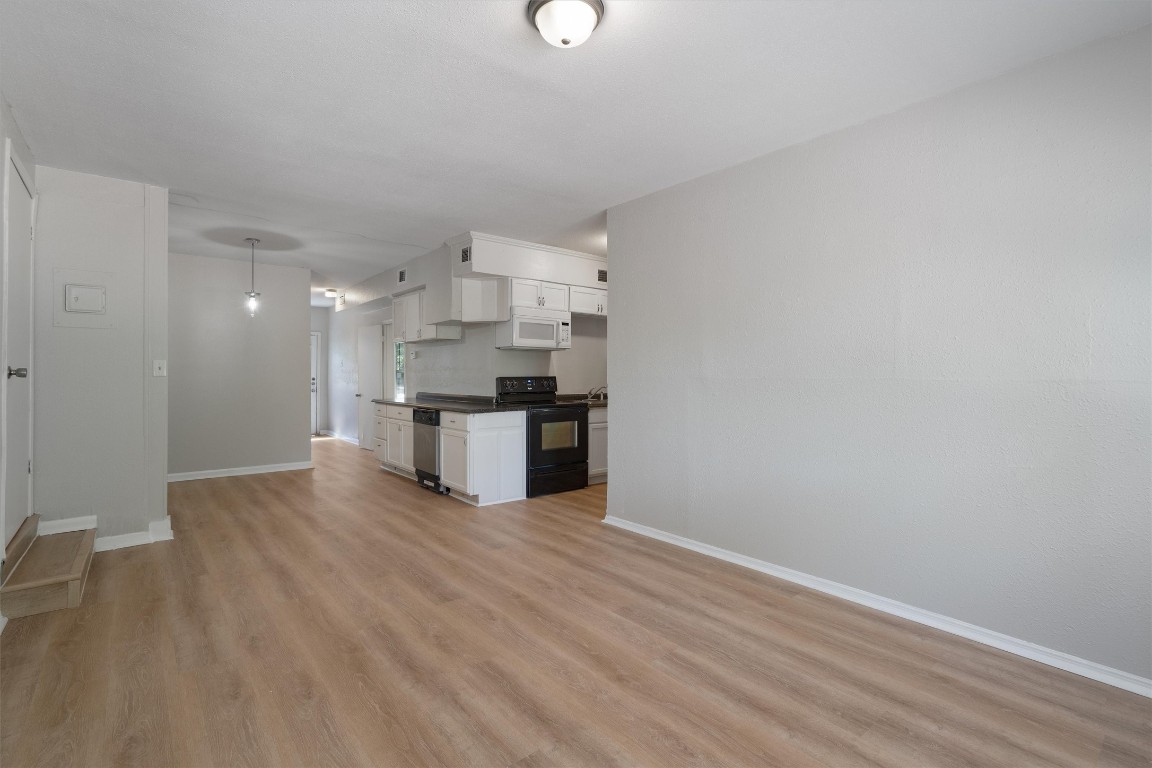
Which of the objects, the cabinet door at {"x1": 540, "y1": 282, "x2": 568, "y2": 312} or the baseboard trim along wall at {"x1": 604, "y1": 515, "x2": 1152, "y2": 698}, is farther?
the cabinet door at {"x1": 540, "y1": 282, "x2": 568, "y2": 312}

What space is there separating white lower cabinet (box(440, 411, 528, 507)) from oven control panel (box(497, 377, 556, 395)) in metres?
0.41

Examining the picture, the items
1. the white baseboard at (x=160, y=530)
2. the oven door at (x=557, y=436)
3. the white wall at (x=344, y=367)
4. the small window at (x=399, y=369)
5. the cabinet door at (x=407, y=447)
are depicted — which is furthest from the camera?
the white wall at (x=344, y=367)

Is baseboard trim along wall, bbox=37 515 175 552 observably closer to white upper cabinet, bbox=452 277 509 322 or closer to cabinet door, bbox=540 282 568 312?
white upper cabinet, bbox=452 277 509 322

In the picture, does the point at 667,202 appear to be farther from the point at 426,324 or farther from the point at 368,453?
the point at 368,453

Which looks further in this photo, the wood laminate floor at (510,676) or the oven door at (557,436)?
the oven door at (557,436)

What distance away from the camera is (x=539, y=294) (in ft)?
17.6

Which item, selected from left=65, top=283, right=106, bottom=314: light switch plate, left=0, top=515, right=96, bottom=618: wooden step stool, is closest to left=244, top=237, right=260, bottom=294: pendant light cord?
left=65, top=283, right=106, bottom=314: light switch plate

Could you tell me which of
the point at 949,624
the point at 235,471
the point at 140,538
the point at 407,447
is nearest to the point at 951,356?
the point at 949,624

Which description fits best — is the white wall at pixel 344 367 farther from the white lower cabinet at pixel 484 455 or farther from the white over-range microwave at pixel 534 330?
the white lower cabinet at pixel 484 455

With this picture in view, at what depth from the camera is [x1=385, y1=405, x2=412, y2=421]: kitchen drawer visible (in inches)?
227

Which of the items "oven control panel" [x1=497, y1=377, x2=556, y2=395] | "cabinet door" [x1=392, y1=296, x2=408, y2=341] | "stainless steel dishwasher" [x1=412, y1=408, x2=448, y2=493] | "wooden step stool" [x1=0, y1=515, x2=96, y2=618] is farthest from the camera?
"cabinet door" [x1=392, y1=296, x2=408, y2=341]

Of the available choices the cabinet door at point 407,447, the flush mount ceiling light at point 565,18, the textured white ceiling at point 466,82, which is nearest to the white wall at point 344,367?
the cabinet door at point 407,447

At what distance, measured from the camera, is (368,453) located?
25.8ft

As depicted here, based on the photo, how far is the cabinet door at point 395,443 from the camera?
5918mm
